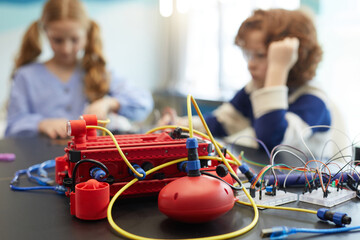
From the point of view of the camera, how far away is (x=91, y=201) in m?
0.51

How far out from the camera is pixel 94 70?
6.49 feet

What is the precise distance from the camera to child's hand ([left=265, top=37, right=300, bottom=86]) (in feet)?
3.92

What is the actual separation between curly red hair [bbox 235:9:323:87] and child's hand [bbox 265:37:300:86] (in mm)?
47

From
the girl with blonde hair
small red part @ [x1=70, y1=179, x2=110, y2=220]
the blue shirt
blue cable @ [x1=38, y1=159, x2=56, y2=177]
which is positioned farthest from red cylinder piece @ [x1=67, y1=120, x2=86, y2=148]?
the blue shirt

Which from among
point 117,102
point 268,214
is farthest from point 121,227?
point 117,102

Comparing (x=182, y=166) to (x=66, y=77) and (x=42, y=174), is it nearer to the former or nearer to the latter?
(x=42, y=174)

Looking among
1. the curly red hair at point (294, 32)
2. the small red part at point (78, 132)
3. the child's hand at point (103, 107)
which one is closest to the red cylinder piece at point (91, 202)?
the small red part at point (78, 132)

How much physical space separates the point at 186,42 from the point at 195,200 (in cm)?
317

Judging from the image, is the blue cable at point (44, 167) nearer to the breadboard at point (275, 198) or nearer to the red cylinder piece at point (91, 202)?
the red cylinder piece at point (91, 202)

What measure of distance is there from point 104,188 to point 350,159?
→ 0.50 meters

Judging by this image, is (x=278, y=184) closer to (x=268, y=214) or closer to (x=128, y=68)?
(x=268, y=214)

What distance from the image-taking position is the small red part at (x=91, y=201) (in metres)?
0.51

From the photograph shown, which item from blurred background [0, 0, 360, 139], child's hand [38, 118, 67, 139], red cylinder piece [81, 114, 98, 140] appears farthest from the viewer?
blurred background [0, 0, 360, 139]

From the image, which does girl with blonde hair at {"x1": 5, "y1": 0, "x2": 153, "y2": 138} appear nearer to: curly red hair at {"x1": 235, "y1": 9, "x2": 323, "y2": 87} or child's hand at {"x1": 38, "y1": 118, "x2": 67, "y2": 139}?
child's hand at {"x1": 38, "y1": 118, "x2": 67, "y2": 139}
